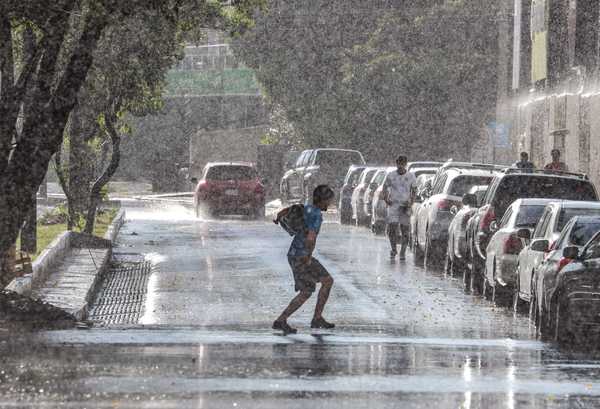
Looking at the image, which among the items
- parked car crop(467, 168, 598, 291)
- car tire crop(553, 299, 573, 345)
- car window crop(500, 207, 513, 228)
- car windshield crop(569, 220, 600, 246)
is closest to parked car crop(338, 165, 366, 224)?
parked car crop(467, 168, 598, 291)

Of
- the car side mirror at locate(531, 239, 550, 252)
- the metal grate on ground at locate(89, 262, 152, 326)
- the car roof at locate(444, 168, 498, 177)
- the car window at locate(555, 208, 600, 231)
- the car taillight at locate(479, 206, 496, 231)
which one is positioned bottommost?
the metal grate on ground at locate(89, 262, 152, 326)

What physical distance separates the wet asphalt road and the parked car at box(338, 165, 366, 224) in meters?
20.1

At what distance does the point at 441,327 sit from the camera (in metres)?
17.3

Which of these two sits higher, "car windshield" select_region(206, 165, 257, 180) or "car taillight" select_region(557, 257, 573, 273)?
"car taillight" select_region(557, 257, 573, 273)

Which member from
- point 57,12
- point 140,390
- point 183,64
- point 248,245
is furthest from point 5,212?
point 183,64

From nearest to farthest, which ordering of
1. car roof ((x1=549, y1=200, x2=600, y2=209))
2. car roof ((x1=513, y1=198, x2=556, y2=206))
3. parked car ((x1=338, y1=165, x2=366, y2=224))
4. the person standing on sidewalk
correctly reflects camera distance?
car roof ((x1=549, y1=200, x2=600, y2=209)) → car roof ((x1=513, y1=198, x2=556, y2=206)) → the person standing on sidewalk → parked car ((x1=338, y1=165, x2=366, y2=224))

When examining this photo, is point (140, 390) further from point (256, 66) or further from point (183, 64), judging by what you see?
point (183, 64)

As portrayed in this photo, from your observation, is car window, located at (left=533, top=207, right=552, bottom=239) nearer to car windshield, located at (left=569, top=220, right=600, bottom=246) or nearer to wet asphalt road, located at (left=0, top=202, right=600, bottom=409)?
wet asphalt road, located at (left=0, top=202, right=600, bottom=409)

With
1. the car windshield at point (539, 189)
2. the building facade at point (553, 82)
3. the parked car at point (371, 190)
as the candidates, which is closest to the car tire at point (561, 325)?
the car windshield at point (539, 189)

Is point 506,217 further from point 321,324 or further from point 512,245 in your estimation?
point 321,324

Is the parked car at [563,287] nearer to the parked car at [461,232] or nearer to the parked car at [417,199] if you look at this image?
the parked car at [461,232]

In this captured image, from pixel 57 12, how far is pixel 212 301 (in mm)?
4296

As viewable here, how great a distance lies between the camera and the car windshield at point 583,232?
1673 centimetres

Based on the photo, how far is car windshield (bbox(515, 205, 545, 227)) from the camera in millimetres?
20281
